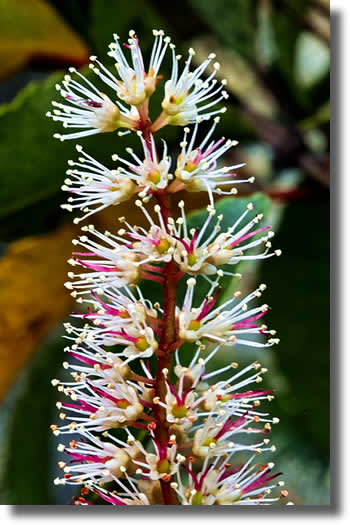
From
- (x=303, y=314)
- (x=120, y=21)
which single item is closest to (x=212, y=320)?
(x=303, y=314)

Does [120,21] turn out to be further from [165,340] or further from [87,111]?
[165,340]

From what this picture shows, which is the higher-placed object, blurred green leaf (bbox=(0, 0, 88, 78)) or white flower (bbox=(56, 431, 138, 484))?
blurred green leaf (bbox=(0, 0, 88, 78))

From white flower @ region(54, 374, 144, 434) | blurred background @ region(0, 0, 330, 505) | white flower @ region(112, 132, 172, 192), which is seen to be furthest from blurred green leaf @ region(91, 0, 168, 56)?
white flower @ region(54, 374, 144, 434)

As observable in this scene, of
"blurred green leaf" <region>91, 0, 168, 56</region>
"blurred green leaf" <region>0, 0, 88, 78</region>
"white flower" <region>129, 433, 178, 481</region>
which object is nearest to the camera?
"white flower" <region>129, 433, 178, 481</region>

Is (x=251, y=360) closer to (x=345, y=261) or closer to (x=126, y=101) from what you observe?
(x=345, y=261)

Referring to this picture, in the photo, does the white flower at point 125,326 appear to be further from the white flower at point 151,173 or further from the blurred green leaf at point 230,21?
the blurred green leaf at point 230,21

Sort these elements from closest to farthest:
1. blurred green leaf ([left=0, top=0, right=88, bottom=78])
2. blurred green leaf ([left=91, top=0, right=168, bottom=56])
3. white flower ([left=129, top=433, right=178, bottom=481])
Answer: white flower ([left=129, top=433, right=178, bottom=481]) → blurred green leaf ([left=91, top=0, right=168, bottom=56]) → blurred green leaf ([left=0, top=0, right=88, bottom=78])

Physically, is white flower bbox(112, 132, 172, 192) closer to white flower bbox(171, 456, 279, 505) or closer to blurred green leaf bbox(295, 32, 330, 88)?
white flower bbox(171, 456, 279, 505)

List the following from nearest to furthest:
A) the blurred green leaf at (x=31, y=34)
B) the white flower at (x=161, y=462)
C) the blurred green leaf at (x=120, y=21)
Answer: the white flower at (x=161, y=462), the blurred green leaf at (x=120, y=21), the blurred green leaf at (x=31, y=34)

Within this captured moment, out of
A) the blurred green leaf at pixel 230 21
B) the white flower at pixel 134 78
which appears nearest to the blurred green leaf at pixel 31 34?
the blurred green leaf at pixel 230 21
